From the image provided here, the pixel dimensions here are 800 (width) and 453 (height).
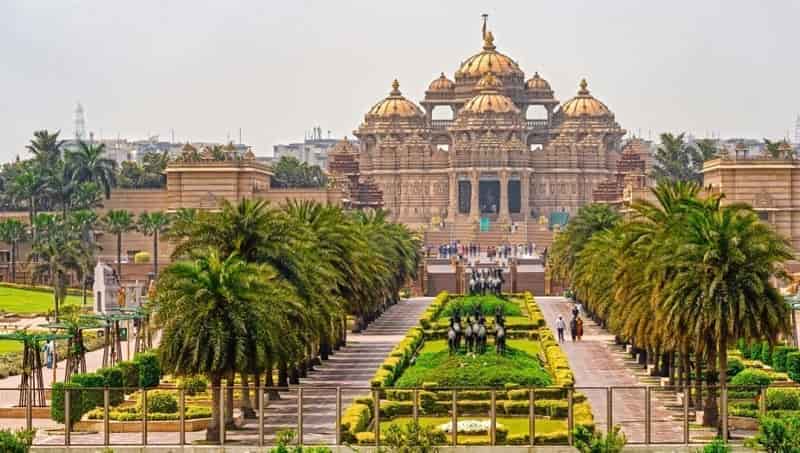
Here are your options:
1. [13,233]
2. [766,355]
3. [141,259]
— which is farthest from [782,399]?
[13,233]

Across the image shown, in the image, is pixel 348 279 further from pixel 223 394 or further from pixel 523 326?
pixel 223 394

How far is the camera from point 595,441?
110ft

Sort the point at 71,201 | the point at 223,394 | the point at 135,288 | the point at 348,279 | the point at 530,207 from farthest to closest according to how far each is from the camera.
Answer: the point at 530,207 < the point at 71,201 < the point at 135,288 < the point at 348,279 < the point at 223,394

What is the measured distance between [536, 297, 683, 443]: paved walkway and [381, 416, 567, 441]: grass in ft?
3.16

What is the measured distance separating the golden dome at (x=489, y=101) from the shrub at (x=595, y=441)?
424ft

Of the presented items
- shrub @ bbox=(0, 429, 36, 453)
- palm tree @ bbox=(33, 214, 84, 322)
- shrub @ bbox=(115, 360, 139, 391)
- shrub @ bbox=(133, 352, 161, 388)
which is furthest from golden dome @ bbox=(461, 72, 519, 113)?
shrub @ bbox=(0, 429, 36, 453)

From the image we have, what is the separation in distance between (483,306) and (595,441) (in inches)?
1692

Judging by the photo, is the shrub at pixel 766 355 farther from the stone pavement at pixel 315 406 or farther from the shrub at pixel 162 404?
the shrub at pixel 162 404

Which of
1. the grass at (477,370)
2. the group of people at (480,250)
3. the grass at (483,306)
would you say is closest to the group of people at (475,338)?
the grass at (477,370)

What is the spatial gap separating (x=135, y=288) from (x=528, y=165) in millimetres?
89723

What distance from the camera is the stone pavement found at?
39.4m

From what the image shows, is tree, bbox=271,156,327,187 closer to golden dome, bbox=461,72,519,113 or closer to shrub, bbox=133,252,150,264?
golden dome, bbox=461,72,519,113

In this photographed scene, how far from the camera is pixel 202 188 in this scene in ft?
367

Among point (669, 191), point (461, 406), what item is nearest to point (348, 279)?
point (669, 191)
